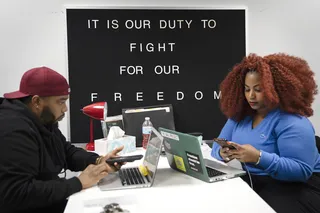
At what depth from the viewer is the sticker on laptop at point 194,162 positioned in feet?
5.17

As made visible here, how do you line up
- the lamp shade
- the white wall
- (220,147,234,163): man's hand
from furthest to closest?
the white wall → the lamp shade → (220,147,234,163): man's hand

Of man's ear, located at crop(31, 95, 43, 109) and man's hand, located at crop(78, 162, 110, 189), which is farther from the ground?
man's ear, located at crop(31, 95, 43, 109)

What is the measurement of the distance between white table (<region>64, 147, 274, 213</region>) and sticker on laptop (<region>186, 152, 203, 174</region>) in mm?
60

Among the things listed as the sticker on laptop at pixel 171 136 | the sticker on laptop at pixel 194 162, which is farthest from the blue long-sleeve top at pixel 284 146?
the sticker on laptop at pixel 171 136

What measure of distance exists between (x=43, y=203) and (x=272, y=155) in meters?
1.15

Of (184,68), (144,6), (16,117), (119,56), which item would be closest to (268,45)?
(184,68)

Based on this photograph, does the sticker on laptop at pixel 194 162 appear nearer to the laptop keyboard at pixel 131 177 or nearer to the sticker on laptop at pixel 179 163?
the sticker on laptop at pixel 179 163

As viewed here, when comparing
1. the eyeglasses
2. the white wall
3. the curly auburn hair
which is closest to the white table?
the eyeglasses

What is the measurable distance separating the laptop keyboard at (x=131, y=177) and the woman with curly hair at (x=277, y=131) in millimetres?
506

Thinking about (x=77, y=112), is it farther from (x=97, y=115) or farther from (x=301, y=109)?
(x=301, y=109)

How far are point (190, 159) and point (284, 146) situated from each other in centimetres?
52

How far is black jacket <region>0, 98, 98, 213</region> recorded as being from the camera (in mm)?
1298

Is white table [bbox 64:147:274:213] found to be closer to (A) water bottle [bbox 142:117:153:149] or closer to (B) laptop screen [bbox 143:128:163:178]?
(B) laptop screen [bbox 143:128:163:178]

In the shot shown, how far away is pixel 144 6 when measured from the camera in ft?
8.74
